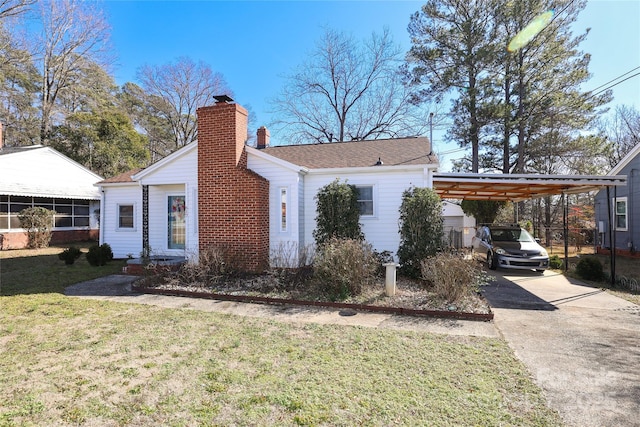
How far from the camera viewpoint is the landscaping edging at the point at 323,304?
20.1ft

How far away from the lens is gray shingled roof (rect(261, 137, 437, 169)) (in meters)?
10.9

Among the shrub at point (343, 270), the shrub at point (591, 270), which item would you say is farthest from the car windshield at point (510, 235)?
the shrub at point (343, 270)

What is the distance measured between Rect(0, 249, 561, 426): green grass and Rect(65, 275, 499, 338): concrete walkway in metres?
0.40

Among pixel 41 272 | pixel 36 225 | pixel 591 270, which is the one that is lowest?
pixel 591 270

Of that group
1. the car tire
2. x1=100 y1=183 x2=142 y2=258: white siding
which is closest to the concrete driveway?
the car tire

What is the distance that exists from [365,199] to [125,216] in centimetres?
985

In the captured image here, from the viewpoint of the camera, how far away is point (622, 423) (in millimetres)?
2979

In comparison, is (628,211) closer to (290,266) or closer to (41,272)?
(290,266)

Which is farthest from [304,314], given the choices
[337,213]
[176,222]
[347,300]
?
[176,222]

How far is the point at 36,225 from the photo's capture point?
54.3 ft

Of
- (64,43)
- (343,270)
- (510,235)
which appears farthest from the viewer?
(64,43)

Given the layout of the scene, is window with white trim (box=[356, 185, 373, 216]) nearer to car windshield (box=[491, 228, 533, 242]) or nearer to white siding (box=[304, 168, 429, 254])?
white siding (box=[304, 168, 429, 254])

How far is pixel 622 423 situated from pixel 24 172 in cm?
2386

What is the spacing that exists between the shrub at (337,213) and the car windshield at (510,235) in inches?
238
